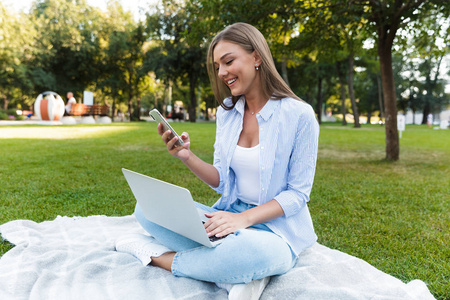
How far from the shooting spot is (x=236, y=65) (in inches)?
86.4

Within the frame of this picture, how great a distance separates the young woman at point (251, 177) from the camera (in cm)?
190

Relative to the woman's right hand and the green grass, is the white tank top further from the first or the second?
the green grass

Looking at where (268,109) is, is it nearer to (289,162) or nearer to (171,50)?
(289,162)

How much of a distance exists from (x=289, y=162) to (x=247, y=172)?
269mm

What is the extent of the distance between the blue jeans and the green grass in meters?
0.99

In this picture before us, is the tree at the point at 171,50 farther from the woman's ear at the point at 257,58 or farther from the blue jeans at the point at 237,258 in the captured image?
the blue jeans at the point at 237,258

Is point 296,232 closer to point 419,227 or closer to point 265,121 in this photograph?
point 265,121

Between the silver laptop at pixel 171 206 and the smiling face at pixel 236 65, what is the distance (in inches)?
32.3

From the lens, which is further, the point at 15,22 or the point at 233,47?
the point at 15,22

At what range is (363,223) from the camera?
3.53m

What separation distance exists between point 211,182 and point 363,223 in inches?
73.4

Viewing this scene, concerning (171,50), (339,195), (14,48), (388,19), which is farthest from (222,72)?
(171,50)

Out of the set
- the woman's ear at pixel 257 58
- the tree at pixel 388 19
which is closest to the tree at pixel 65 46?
the tree at pixel 388 19

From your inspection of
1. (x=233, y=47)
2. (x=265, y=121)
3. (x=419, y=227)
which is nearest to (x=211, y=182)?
(x=265, y=121)
